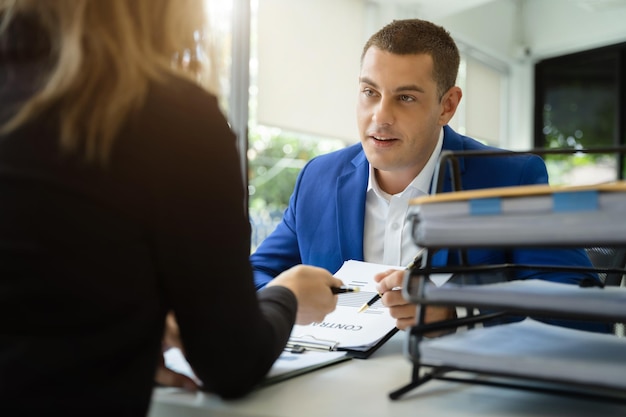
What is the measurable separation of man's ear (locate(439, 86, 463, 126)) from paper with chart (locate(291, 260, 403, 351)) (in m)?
0.81

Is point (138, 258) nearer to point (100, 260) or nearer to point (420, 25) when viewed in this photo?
point (100, 260)

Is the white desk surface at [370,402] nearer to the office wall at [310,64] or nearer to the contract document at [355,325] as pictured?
the contract document at [355,325]

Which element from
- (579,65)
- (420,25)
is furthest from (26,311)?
(579,65)

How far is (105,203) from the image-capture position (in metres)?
0.66

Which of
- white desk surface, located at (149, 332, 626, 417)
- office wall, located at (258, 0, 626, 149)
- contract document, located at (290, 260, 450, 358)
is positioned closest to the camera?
white desk surface, located at (149, 332, 626, 417)

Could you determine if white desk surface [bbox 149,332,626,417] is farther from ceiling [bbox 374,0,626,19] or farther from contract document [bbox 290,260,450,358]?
ceiling [bbox 374,0,626,19]

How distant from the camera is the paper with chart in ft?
3.73

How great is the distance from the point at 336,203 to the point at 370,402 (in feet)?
3.64

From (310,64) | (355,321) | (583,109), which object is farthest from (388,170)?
(583,109)

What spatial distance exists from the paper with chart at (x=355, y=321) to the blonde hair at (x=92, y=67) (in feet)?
1.92

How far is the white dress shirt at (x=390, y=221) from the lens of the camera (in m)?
1.81

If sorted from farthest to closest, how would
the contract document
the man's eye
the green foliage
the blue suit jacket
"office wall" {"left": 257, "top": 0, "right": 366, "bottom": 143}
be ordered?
1. the green foliage
2. "office wall" {"left": 257, "top": 0, "right": 366, "bottom": 143}
3. the man's eye
4. the blue suit jacket
5. the contract document

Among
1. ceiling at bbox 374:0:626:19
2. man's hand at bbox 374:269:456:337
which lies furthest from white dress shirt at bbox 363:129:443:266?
ceiling at bbox 374:0:626:19

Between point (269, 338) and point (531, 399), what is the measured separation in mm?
330
